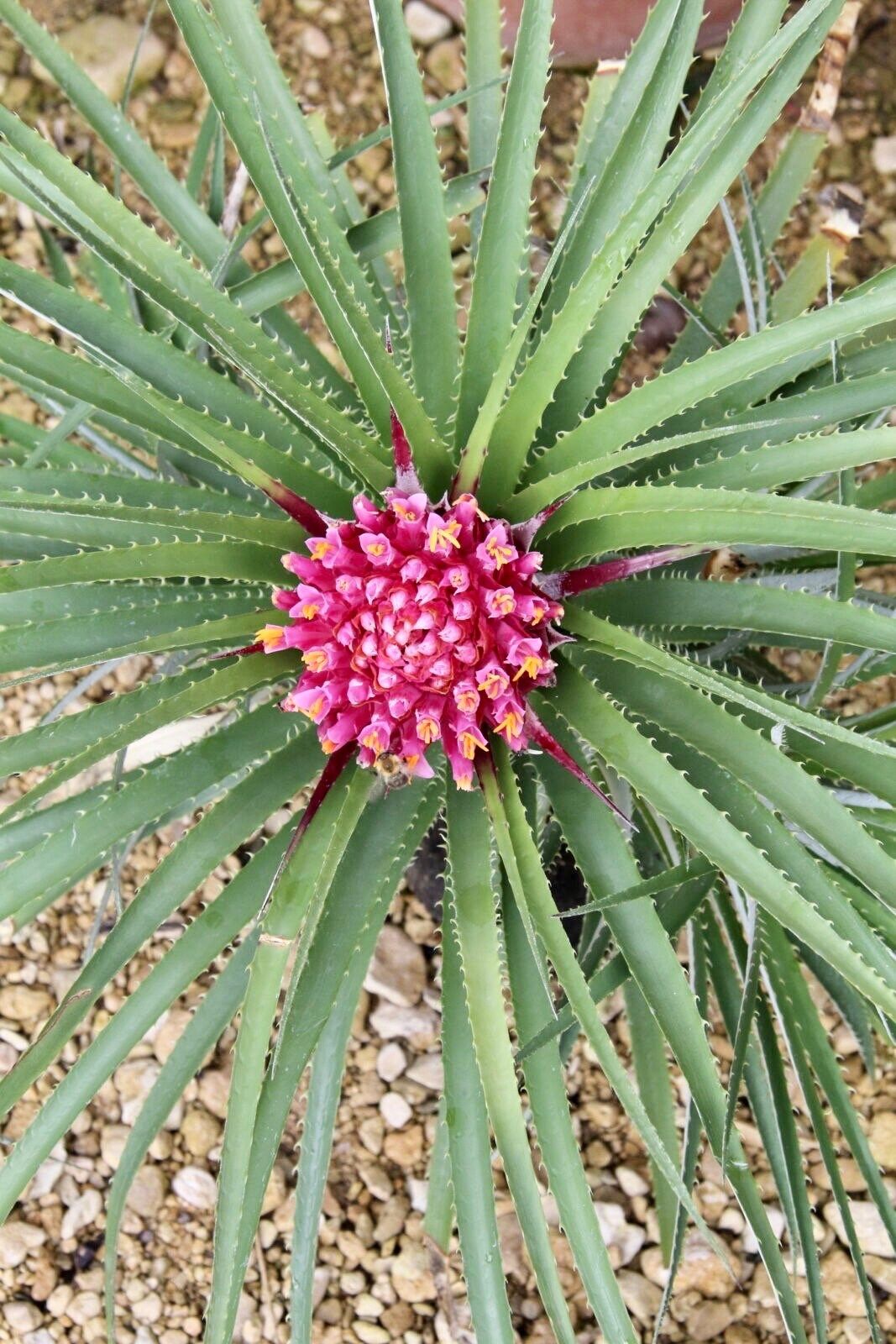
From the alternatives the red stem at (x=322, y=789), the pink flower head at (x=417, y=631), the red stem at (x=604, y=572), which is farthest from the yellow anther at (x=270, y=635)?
the red stem at (x=604, y=572)

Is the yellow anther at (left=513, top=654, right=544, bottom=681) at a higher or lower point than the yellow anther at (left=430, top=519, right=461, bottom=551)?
lower

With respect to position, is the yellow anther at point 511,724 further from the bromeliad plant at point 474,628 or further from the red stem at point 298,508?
the red stem at point 298,508

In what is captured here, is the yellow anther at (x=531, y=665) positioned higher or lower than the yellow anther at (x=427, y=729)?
higher

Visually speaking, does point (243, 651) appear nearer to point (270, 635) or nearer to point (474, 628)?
point (270, 635)

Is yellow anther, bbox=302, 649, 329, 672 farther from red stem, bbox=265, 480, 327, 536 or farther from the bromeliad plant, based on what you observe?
red stem, bbox=265, 480, 327, 536

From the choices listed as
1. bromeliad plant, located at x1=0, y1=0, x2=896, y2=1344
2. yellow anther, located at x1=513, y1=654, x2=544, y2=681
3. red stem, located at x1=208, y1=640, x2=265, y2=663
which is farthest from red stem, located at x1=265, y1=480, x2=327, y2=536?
yellow anther, located at x1=513, y1=654, x2=544, y2=681

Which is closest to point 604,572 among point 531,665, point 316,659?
point 531,665

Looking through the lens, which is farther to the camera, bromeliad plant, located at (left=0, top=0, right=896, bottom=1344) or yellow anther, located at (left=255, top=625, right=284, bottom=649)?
yellow anther, located at (left=255, top=625, right=284, bottom=649)
